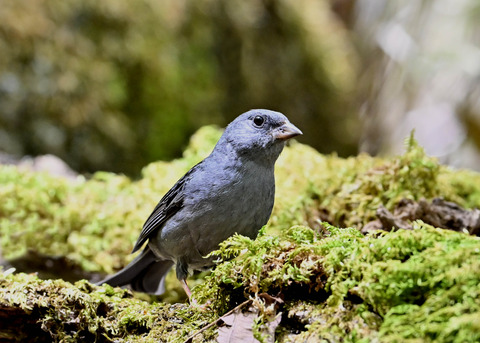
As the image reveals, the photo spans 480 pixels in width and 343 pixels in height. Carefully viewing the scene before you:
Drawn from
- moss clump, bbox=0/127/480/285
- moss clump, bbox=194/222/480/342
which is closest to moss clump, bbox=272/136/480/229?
moss clump, bbox=0/127/480/285

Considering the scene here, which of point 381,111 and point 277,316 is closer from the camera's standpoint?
point 277,316

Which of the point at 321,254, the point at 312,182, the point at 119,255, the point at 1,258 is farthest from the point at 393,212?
the point at 1,258

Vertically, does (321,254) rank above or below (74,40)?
below

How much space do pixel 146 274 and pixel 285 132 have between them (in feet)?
5.64

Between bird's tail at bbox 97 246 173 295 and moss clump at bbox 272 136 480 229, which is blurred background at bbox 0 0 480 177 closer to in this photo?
bird's tail at bbox 97 246 173 295

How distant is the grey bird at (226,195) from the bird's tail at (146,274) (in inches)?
17.8

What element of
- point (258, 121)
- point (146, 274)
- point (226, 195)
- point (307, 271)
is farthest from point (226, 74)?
point (307, 271)

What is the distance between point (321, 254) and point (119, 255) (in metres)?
3.00

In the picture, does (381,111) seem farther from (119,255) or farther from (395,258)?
(395,258)

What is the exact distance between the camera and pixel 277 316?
2248mm

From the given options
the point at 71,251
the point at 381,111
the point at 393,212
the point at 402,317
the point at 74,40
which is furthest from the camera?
the point at 381,111

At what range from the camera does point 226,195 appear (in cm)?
332

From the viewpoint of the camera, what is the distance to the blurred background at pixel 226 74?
741cm

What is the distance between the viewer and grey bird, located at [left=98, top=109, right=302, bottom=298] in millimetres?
3326
